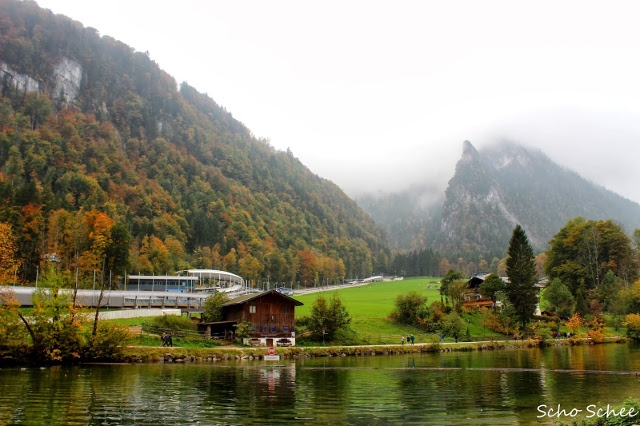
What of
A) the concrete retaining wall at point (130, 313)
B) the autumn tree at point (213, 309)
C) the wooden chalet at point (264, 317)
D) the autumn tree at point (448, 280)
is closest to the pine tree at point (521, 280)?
the autumn tree at point (448, 280)

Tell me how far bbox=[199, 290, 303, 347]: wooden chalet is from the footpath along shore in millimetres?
5691

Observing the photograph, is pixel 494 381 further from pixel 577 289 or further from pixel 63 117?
pixel 63 117

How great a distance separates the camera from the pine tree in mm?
75375

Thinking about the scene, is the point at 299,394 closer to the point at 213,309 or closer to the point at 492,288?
the point at 213,309

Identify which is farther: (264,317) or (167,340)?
(264,317)

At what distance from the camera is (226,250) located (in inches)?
6319

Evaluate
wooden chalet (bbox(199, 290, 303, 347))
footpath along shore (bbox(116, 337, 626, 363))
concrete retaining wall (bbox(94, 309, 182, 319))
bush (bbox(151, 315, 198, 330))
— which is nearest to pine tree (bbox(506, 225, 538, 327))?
footpath along shore (bbox(116, 337, 626, 363))

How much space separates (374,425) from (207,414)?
6.60 meters

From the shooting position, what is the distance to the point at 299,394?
2386cm

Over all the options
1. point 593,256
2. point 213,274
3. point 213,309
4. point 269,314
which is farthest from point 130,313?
point 593,256

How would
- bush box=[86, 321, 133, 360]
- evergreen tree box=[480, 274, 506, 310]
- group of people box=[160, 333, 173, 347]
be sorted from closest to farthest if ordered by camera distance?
1. bush box=[86, 321, 133, 360]
2. group of people box=[160, 333, 173, 347]
3. evergreen tree box=[480, 274, 506, 310]

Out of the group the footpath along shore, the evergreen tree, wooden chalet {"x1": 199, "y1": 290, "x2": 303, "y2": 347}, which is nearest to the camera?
the footpath along shore

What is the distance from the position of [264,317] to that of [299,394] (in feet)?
119

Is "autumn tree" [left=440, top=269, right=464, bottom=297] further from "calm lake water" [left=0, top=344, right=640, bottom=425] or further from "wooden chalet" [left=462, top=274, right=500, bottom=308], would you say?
"calm lake water" [left=0, top=344, right=640, bottom=425]
